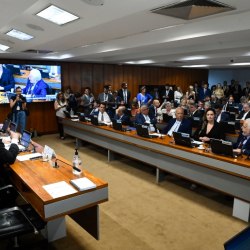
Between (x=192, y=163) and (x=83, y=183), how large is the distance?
1.92 metres

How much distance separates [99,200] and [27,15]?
7.81 ft

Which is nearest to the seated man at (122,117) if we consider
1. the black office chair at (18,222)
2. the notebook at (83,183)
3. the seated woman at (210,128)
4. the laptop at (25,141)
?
the seated woman at (210,128)

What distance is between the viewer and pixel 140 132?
4707mm

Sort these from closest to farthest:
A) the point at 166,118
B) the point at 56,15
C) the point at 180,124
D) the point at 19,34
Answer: the point at 56,15
the point at 19,34
the point at 180,124
the point at 166,118

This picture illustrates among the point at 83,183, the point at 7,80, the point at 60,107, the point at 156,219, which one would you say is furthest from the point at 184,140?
the point at 7,80

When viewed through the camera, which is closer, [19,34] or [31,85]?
[19,34]

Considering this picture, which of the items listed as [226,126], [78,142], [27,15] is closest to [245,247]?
[27,15]

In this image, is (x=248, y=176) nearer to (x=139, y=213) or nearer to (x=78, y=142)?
(x=139, y=213)

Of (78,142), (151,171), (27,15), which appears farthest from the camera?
(78,142)

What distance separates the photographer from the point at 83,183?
95.0 inches

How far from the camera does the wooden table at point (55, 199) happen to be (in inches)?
85.6

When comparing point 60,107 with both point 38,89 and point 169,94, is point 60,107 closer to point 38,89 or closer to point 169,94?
point 38,89

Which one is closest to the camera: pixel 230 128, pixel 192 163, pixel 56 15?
pixel 56 15

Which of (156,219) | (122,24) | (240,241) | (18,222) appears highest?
(122,24)
